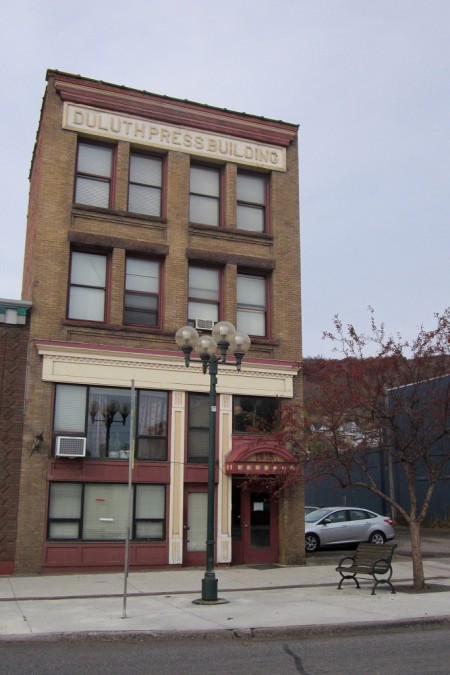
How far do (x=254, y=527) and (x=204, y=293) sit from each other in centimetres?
668

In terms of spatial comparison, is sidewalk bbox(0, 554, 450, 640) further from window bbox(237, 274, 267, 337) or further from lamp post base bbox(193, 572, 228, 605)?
window bbox(237, 274, 267, 337)

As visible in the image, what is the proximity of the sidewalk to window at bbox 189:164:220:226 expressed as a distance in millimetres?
9903

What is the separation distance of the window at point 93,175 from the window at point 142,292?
1917 mm

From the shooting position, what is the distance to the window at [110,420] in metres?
18.2

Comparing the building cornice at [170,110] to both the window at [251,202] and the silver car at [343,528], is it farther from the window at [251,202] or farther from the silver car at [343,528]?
the silver car at [343,528]

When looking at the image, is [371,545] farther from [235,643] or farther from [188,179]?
[188,179]

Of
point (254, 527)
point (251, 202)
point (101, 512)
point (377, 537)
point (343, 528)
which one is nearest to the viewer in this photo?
point (101, 512)

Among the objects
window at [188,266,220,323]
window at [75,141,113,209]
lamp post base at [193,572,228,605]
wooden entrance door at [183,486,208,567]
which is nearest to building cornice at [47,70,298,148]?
window at [75,141,113,209]

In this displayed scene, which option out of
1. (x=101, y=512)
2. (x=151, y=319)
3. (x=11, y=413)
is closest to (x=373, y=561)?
(x=101, y=512)

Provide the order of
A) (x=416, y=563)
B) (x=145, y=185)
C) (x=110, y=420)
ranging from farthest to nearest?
1. (x=145, y=185)
2. (x=110, y=420)
3. (x=416, y=563)

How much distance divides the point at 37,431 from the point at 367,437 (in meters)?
7.95

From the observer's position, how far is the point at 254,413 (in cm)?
2006

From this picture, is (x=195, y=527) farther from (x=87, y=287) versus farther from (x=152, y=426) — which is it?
(x=87, y=287)

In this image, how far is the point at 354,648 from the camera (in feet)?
31.0
